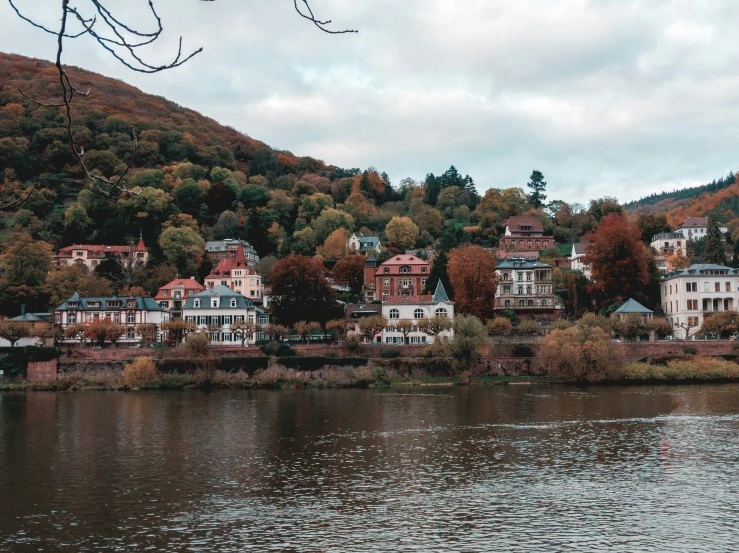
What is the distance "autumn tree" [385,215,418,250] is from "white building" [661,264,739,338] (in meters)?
46.3

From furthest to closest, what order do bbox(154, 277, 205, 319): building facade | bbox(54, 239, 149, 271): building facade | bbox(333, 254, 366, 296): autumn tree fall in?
bbox(54, 239, 149, 271): building facade
bbox(333, 254, 366, 296): autumn tree
bbox(154, 277, 205, 319): building facade

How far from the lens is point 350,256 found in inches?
3962

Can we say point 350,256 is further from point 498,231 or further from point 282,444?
point 282,444

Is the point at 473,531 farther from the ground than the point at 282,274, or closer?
closer

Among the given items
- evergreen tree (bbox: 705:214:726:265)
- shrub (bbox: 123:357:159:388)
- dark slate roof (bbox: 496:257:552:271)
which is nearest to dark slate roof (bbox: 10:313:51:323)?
shrub (bbox: 123:357:159:388)

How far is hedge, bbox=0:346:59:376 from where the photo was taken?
66750mm

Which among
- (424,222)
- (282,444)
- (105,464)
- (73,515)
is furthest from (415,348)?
(424,222)

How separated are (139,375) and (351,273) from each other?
1594 inches

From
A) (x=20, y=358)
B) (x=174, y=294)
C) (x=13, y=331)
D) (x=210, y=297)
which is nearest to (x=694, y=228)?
(x=210, y=297)

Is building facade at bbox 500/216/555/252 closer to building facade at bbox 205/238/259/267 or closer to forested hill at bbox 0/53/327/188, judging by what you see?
building facade at bbox 205/238/259/267

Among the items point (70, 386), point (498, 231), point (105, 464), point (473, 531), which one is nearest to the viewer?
point (473, 531)

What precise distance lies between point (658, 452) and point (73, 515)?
23187 millimetres

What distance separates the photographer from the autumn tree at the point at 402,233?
117m

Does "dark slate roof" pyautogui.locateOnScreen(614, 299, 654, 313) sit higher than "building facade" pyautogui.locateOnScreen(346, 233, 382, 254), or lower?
lower
